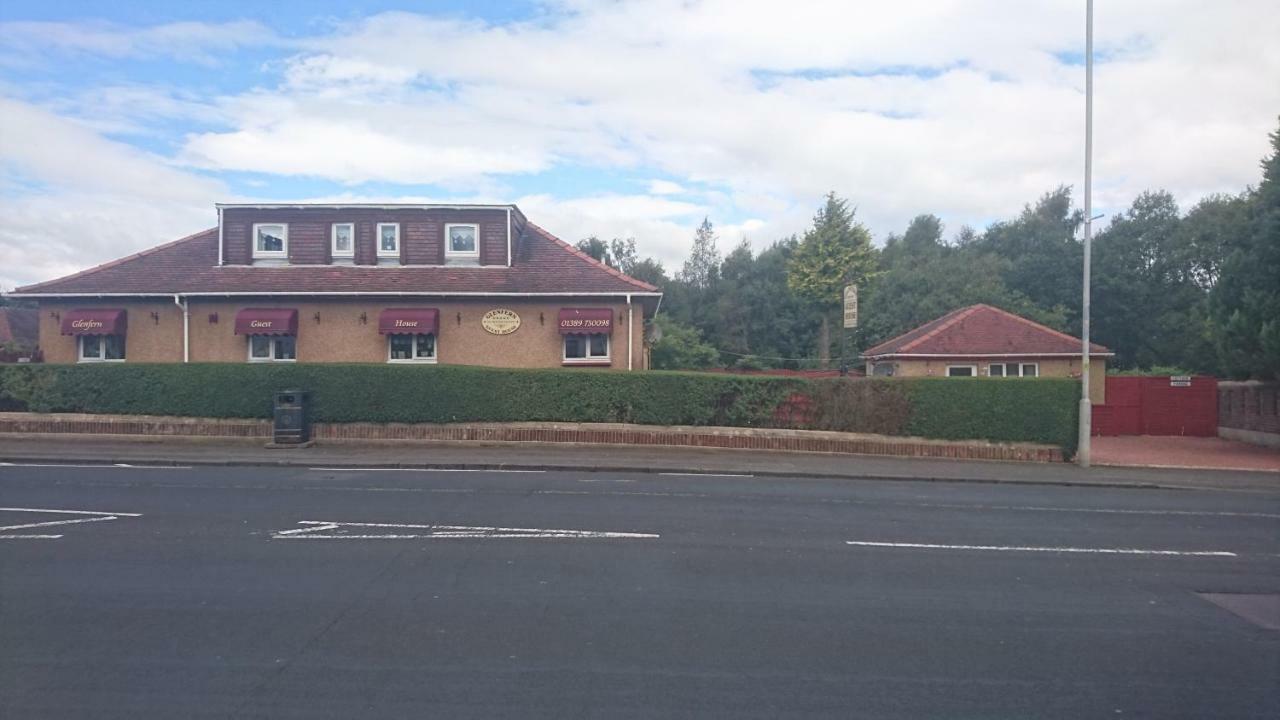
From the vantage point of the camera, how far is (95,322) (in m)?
25.0

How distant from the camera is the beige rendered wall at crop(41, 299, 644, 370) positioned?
2555 cm

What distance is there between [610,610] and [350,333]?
19892 millimetres

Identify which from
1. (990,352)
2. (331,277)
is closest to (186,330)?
(331,277)

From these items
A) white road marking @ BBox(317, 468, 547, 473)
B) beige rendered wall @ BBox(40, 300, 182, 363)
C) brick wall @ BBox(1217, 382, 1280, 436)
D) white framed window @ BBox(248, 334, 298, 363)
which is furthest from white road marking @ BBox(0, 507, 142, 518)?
brick wall @ BBox(1217, 382, 1280, 436)

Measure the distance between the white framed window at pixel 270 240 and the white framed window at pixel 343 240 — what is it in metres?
1.33

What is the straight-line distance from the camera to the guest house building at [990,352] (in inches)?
1253

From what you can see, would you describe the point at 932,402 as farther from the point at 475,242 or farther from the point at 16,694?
the point at 16,694

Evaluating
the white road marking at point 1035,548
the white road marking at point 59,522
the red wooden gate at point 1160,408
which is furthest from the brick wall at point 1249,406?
the white road marking at point 59,522

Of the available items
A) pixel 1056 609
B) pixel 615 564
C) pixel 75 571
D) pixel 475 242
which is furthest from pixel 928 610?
pixel 475 242

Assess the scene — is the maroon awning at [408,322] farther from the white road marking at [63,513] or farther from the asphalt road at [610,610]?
the white road marking at [63,513]

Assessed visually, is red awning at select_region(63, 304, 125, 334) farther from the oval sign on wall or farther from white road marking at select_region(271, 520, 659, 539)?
white road marking at select_region(271, 520, 659, 539)

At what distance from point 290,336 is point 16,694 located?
21340mm

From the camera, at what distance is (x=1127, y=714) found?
18.1 feet

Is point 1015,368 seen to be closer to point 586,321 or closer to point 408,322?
point 586,321
